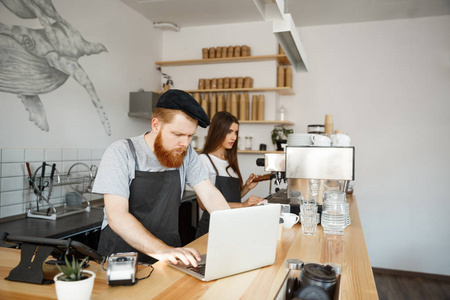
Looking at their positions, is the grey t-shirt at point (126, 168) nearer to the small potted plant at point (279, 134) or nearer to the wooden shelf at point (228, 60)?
the small potted plant at point (279, 134)

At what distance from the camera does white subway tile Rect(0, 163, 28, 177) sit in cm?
280

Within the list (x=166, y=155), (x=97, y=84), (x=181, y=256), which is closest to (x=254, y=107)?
(x=97, y=84)

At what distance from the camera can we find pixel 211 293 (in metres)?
1.15

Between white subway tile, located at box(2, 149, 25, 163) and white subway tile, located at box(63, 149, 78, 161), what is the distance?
46 cm

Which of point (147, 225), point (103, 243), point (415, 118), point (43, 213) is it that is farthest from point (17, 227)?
point (415, 118)

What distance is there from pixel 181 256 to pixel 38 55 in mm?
2533

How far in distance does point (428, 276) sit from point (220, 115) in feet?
10.7

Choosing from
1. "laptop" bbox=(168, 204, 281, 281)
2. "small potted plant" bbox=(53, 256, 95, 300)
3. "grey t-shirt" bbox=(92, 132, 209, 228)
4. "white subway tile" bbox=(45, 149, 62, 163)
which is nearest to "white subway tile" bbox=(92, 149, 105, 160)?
"white subway tile" bbox=(45, 149, 62, 163)

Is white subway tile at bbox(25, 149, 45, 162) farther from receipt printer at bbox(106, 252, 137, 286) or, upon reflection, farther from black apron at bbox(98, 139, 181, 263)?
receipt printer at bbox(106, 252, 137, 286)

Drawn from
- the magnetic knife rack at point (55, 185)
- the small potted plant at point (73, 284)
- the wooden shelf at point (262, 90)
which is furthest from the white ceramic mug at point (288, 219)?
the wooden shelf at point (262, 90)

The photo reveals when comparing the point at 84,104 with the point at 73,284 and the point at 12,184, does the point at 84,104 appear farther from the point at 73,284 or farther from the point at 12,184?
the point at 73,284

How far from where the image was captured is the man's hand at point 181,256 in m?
1.34

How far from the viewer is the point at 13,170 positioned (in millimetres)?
2875

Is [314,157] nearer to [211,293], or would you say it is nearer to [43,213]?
[211,293]
